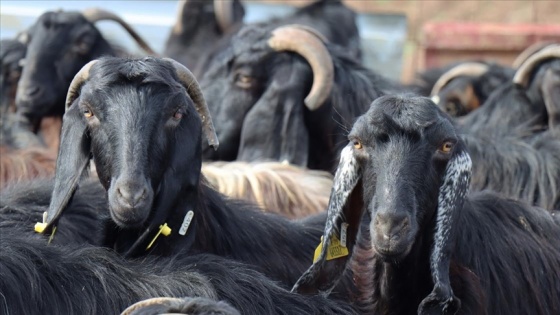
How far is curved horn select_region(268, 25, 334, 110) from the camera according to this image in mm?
8352

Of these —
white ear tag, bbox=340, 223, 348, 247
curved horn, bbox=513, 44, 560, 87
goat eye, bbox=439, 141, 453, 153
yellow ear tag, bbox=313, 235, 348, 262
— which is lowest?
yellow ear tag, bbox=313, 235, 348, 262

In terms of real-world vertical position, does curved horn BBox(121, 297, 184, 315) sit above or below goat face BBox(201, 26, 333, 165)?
above

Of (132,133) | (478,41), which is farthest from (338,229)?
(478,41)

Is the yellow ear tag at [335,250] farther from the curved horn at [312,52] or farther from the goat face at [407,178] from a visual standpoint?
the curved horn at [312,52]

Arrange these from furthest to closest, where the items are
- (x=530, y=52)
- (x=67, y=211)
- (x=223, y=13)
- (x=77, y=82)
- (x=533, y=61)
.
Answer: (x=223, y=13) → (x=530, y=52) → (x=533, y=61) → (x=67, y=211) → (x=77, y=82)

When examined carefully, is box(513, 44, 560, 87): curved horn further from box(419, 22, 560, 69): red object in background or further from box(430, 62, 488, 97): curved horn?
box(419, 22, 560, 69): red object in background

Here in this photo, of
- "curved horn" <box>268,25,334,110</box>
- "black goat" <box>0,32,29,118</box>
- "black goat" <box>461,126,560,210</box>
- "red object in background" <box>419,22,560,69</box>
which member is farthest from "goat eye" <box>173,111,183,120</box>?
"red object in background" <box>419,22,560,69</box>

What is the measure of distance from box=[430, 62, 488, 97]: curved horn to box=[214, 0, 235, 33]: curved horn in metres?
2.16

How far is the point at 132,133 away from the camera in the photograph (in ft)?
17.2

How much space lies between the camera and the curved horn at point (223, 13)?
442 inches

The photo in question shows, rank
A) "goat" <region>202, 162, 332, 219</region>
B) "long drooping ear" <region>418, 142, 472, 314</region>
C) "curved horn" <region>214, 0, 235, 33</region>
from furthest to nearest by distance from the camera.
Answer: "curved horn" <region>214, 0, 235, 33</region> → "goat" <region>202, 162, 332, 219</region> → "long drooping ear" <region>418, 142, 472, 314</region>

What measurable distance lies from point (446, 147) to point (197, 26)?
6.60 meters

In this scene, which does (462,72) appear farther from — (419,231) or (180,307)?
(180,307)

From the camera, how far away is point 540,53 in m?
8.43
